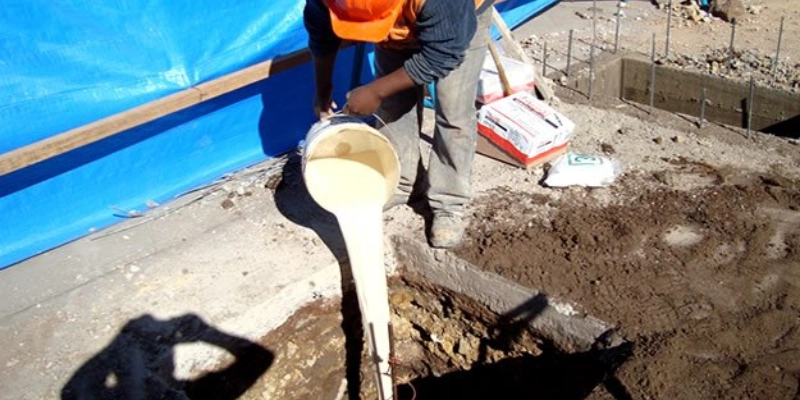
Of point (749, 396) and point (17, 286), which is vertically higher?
point (17, 286)

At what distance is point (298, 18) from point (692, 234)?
2.24m

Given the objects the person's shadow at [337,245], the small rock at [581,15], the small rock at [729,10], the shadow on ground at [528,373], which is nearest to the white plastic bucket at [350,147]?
the person's shadow at [337,245]

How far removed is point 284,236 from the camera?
11.9 feet

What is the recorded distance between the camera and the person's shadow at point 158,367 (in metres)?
2.90

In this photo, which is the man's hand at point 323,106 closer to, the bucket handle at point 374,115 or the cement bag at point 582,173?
the bucket handle at point 374,115

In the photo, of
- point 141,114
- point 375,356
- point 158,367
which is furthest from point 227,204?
point 375,356

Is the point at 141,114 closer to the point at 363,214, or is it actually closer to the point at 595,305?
the point at 363,214

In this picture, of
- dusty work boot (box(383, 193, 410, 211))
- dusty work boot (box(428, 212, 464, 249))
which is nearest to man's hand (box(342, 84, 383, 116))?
dusty work boot (box(428, 212, 464, 249))

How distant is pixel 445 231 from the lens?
11.3 ft

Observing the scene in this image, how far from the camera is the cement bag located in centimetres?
386

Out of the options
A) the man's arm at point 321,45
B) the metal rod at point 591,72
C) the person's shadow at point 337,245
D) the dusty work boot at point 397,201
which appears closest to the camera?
the man's arm at point 321,45

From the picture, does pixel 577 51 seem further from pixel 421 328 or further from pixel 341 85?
pixel 421 328

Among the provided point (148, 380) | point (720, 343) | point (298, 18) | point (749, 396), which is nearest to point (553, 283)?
point (720, 343)

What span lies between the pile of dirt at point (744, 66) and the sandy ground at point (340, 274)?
3.29 ft
